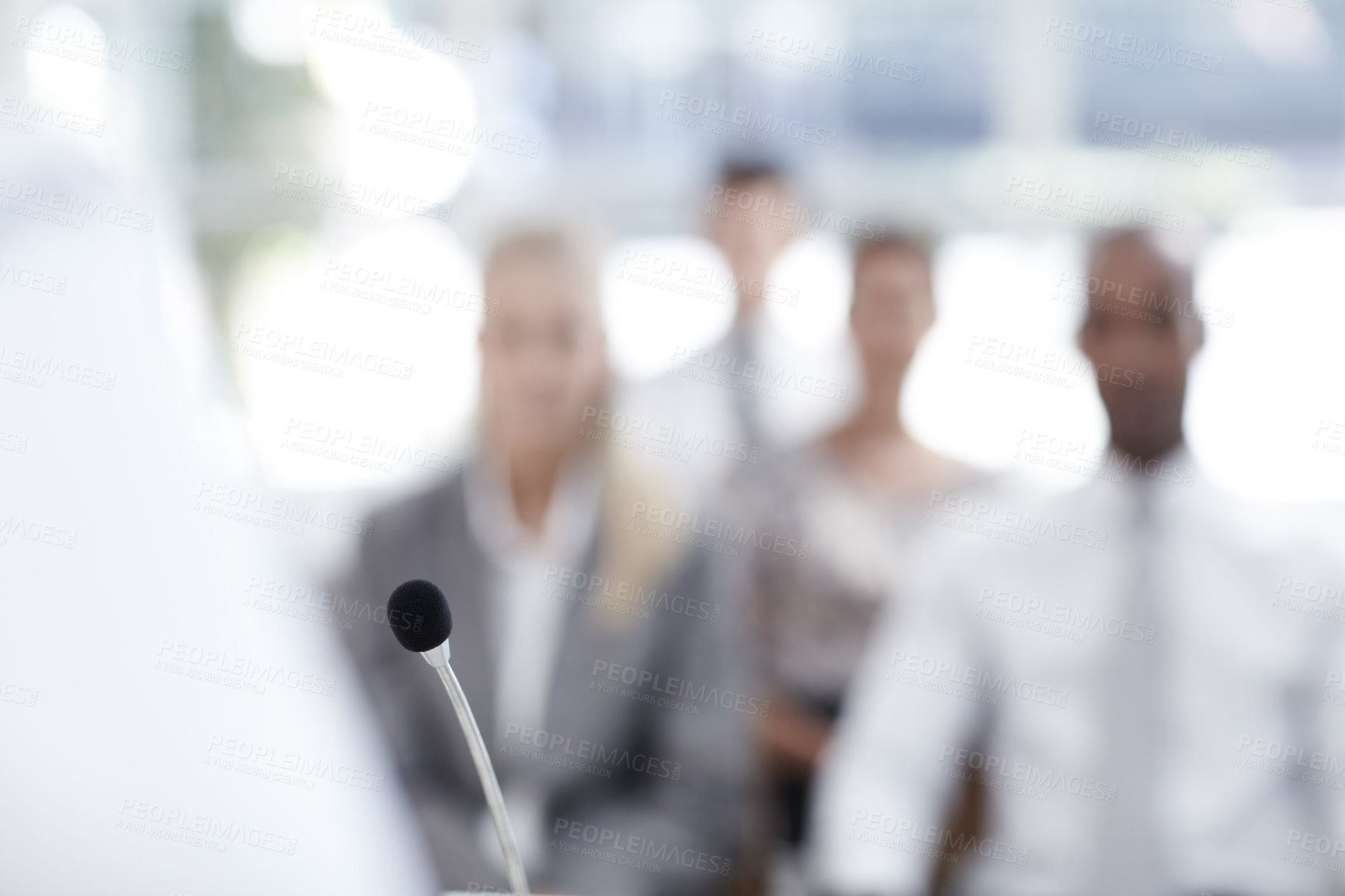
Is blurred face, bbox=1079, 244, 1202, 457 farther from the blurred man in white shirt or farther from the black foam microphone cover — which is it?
the black foam microphone cover

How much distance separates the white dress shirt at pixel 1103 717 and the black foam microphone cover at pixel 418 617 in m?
1.15

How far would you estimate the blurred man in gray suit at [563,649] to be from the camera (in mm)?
1562

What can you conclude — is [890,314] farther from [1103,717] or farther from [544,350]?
[1103,717]

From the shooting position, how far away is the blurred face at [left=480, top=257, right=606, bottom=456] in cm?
182

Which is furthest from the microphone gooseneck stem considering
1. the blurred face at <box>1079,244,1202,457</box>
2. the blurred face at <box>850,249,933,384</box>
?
the blurred face at <box>850,249,933,384</box>

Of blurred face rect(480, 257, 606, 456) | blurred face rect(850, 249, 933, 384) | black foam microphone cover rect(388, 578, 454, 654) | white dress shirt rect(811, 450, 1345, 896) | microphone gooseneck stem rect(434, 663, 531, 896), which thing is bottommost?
white dress shirt rect(811, 450, 1345, 896)

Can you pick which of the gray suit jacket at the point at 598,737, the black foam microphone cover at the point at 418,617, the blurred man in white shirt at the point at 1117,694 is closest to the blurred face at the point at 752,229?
the blurred man in white shirt at the point at 1117,694

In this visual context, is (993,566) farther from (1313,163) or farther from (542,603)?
(1313,163)

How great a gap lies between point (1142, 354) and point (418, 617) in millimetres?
1360

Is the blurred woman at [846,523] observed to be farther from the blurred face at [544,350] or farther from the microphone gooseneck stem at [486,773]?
the microphone gooseneck stem at [486,773]

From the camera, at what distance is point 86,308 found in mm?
570

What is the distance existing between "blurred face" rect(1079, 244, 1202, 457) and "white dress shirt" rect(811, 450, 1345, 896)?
0.08m

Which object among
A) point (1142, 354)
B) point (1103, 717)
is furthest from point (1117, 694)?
point (1142, 354)

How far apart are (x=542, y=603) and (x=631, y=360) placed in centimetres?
224
